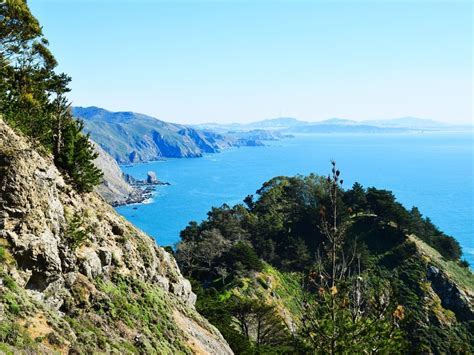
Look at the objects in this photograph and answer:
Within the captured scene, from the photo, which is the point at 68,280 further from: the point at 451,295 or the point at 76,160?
the point at 451,295

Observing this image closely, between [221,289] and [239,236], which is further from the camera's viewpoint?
[239,236]

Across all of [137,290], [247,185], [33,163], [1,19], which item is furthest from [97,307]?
[247,185]

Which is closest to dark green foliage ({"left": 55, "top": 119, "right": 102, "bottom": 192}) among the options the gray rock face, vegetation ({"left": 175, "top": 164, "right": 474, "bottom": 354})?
vegetation ({"left": 175, "top": 164, "right": 474, "bottom": 354})

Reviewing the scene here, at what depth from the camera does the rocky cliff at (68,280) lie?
1539 centimetres

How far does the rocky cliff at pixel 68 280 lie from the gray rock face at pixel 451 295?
1825 inches

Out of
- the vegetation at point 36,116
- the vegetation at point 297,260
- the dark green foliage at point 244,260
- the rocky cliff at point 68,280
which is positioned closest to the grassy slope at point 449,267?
the vegetation at point 297,260

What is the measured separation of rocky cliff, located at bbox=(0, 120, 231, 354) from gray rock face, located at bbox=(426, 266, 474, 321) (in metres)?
46.3

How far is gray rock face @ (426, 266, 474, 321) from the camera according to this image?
5900cm

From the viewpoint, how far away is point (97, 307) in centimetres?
1922

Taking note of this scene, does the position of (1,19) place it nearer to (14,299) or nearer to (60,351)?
(14,299)

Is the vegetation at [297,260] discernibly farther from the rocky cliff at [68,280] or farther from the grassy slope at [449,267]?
the rocky cliff at [68,280]

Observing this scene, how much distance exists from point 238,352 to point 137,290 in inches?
455

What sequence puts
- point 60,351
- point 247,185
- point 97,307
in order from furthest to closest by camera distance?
point 247,185
point 97,307
point 60,351

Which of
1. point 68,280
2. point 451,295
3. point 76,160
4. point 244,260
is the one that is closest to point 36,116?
point 76,160
